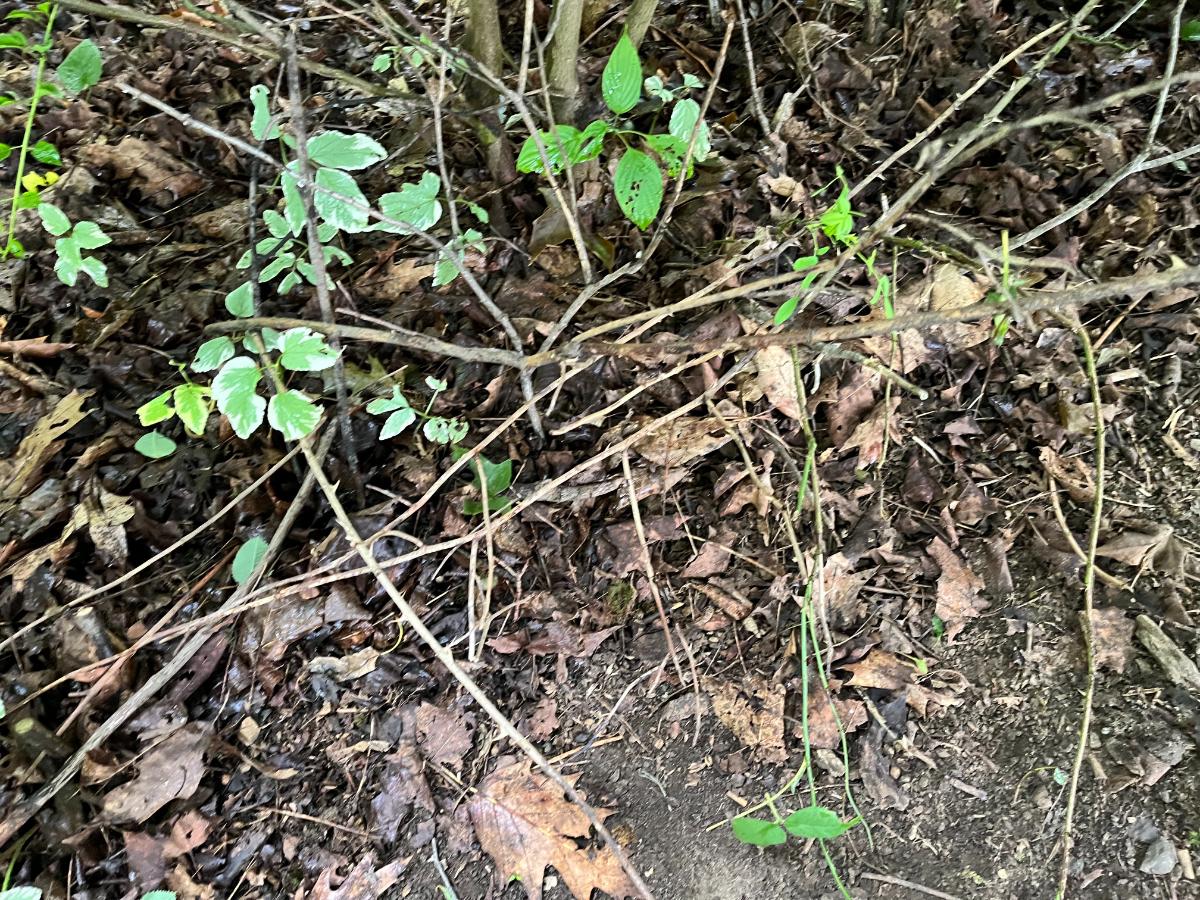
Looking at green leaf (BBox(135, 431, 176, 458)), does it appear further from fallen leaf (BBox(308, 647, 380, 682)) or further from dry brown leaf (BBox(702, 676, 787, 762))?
dry brown leaf (BBox(702, 676, 787, 762))

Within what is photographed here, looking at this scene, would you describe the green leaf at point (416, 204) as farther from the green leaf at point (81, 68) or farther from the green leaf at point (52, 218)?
the green leaf at point (81, 68)

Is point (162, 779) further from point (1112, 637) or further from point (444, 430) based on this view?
point (1112, 637)

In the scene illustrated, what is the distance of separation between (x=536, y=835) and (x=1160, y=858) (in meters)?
1.25

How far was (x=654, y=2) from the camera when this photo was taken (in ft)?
6.55

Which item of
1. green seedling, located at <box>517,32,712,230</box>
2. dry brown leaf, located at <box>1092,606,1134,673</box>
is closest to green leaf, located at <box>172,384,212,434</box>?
green seedling, located at <box>517,32,712,230</box>

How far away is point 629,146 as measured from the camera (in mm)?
1729

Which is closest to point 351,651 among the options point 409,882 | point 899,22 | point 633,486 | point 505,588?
point 505,588

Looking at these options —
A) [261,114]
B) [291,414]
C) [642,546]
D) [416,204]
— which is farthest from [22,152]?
[642,546]

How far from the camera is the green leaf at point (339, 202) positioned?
1.50 m

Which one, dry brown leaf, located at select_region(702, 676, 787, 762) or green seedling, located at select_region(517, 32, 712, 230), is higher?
green seedling, located at select_region(517, 32, 712, 230)

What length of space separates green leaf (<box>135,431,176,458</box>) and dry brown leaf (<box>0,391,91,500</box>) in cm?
22

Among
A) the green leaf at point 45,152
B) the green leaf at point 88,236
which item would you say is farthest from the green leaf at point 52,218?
the green leaf at point 45,152

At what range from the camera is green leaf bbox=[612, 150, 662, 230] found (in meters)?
1.62

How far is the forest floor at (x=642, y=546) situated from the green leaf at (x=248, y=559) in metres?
0.04
